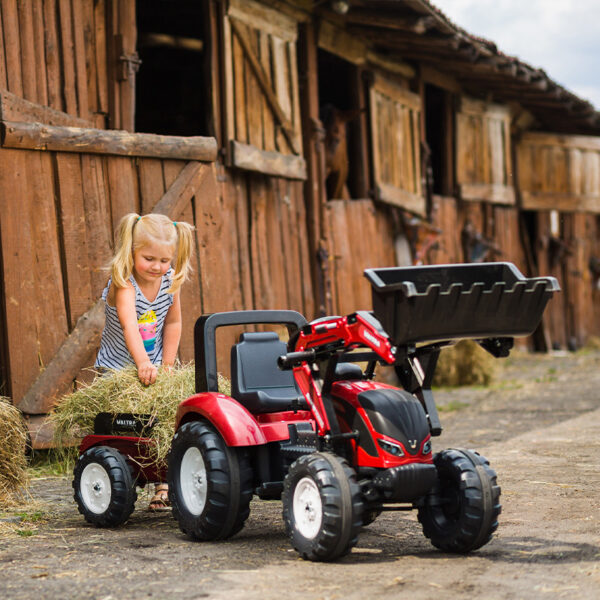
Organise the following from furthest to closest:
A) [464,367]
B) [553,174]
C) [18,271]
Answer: [553,174] → [464,367] → [18,271]

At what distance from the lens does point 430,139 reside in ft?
55.4

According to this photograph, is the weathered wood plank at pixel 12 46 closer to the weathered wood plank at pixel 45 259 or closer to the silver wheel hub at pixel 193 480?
the weathered wood plank at pixel 45 259

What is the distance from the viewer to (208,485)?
4270 mm

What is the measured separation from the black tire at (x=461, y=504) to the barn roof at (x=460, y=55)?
7.56 m

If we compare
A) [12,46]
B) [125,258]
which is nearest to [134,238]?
[125,258]

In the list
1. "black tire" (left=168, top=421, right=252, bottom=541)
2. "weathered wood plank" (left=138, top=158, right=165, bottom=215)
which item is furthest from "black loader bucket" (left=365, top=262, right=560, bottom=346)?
"weathered wood plank" (left=138, top=158, right=165, bottom=215)

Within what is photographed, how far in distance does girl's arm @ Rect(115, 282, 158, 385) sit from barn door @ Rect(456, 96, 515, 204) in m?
10.4

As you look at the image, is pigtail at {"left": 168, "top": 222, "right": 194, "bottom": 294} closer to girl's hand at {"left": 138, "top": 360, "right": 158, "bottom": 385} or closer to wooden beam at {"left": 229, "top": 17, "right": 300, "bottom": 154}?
girl's hand at {"left": 138, "top": 360, "right": 158, "bottom": 385}

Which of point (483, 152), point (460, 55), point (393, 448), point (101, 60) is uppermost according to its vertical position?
point (460, 55)

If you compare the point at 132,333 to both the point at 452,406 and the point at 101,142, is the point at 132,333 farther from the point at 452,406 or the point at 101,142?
the point at 452,406

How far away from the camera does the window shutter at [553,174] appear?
1706 cm

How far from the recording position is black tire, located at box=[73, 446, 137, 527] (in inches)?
186

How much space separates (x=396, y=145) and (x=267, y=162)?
372cm

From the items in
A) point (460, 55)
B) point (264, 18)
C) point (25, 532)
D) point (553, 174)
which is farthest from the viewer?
point (553, 174)
